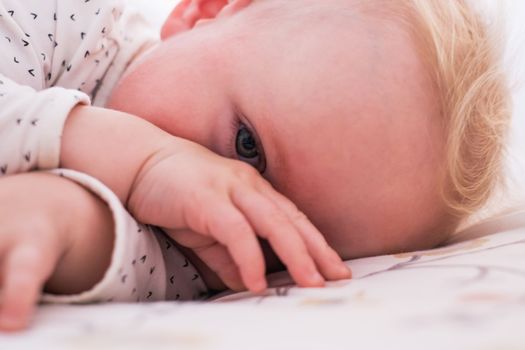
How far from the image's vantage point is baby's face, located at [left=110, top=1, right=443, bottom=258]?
717 mm

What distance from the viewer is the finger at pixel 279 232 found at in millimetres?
598

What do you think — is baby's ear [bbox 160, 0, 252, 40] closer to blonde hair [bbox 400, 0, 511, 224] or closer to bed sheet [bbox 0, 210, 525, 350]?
blonde hair [bbox 400, 0, 511, 224]

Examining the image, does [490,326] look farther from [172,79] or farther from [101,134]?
[172,79]

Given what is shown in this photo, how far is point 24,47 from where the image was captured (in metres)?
0.84

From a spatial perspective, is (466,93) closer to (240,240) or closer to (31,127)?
(240,240)

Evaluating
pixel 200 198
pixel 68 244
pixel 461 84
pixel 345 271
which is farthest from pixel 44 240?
pixel 461 84

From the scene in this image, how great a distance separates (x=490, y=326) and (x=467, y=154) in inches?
16.7

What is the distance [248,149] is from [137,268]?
20cm

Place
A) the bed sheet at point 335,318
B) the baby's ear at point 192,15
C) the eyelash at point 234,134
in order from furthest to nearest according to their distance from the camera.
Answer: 1. the baby's ear at point 192,15
2. the eyelash at point 234,134
3. the bed sheet at point 335,318

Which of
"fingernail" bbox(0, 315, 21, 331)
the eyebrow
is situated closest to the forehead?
the eyebrow

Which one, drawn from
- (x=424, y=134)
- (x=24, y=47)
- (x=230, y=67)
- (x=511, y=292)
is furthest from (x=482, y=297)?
(x=24, y=47)

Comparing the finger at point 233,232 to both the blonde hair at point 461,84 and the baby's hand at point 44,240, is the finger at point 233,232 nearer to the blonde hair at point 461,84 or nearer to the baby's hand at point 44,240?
the baby's hand at point 44,240

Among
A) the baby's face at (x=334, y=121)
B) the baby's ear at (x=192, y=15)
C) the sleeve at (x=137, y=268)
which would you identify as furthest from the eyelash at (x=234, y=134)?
the baby's ear at (x=192, y=15)

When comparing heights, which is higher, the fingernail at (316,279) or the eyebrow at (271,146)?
the eyebrow at (271,146)
